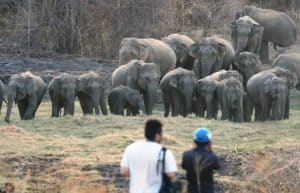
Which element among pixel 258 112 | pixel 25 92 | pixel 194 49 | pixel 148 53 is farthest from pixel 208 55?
pixel 25 92

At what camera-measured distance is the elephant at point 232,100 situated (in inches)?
902

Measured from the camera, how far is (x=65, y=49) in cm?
3531

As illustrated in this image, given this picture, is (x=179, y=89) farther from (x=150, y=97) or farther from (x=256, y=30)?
(x=256, y=30)

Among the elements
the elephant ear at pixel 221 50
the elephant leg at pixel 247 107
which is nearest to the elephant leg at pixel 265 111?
the elephant leg at pixel 247 107

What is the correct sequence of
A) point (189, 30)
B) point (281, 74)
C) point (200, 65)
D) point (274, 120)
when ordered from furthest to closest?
1. point (189, 30)
2. point (200, 65)
3. point (281, 74)
4. point (274, 120)

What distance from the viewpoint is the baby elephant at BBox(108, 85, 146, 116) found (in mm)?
23906

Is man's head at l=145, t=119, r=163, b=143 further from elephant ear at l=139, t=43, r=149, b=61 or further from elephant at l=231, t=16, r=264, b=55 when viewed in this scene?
elephant at l=231, t=16, r=264, b=55

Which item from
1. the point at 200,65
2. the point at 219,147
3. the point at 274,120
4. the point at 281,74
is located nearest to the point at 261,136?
the point at 219,147

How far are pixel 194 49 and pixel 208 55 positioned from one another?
2.52 feet

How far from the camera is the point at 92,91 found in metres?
24.5

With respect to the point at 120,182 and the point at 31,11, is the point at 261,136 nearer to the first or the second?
the point at 120,182

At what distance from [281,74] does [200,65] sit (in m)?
4.29

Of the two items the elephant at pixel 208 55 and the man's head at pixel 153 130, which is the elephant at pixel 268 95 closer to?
the elephant at pixel 208 55

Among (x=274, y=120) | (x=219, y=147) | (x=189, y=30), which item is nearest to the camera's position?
(x=219, y=147)
